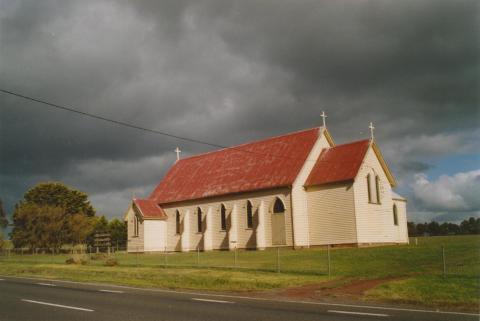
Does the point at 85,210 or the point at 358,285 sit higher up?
the point at 85,210

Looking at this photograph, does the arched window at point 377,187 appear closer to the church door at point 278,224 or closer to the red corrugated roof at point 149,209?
the church door at point 278,224

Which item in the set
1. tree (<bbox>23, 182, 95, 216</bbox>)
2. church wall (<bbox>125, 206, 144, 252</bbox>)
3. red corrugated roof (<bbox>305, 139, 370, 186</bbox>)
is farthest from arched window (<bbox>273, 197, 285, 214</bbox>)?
tree (<bbox>23, 182, 95, 216</bbox>)

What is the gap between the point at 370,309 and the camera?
12.8 meters

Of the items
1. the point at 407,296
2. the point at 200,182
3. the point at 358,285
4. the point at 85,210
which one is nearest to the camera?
the point at 407,296

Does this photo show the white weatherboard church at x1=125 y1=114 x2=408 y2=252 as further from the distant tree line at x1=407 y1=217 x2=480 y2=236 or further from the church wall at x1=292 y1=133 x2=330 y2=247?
the distant tree line at x1=407 y1=217 x2=480 y2=236

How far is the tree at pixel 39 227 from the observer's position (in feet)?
208

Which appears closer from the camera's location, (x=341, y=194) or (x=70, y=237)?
(x=341, y=194)

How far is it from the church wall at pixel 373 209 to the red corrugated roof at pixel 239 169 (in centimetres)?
530

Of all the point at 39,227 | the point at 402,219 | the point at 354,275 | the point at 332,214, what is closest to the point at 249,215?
the point at 332,214

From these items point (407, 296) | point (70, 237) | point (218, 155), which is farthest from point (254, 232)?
point (70, 237)

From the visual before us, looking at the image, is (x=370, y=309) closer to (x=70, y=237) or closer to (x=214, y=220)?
(x=214, y=220)

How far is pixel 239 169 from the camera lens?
46.1m

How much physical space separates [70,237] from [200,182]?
29069 millimetres

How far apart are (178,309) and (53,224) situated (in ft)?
188
